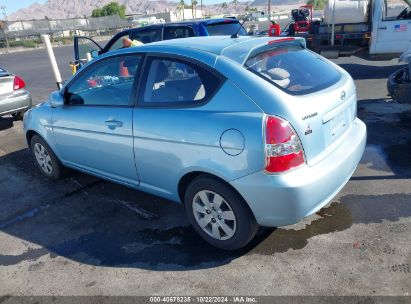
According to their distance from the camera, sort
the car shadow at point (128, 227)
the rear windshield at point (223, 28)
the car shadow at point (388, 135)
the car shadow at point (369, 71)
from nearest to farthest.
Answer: the car shadow at point (128, 227) < the car shadow at point (388, 135) < the rear windshield at point (223, 28) < the car shadow at point (369, 71)

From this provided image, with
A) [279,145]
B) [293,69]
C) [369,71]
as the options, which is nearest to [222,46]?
[293,69]

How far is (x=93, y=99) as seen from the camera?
3902 mm

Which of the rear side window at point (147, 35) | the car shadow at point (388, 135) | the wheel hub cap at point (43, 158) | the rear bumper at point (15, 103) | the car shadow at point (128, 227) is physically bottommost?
the car shadow at point (128, 227)

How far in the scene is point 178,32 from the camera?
7.23 meters

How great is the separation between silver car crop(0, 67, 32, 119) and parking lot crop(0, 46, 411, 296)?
3102 mm

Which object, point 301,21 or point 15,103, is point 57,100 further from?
point 301,21

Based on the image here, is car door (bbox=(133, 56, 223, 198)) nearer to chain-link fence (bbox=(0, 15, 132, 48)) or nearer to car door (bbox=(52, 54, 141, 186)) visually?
car door (bbox=(52, 54, 141, 186))

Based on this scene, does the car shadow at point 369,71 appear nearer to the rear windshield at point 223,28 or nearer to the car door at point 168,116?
the rear windshield at point 223,28

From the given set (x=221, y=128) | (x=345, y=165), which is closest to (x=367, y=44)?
(x=345, y=165)

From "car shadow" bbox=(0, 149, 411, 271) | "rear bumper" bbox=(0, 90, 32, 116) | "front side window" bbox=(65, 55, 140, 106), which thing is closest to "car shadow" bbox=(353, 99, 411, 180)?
"car shadow" bbox=(0, 149, 411, 271)

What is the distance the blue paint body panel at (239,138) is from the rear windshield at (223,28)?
12.6 ft

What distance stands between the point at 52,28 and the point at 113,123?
41.4 metres

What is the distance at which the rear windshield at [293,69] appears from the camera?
2.88 metres

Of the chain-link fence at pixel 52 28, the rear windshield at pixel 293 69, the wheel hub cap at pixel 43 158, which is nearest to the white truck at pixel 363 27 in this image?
the rear windshield at pixel 293 69
